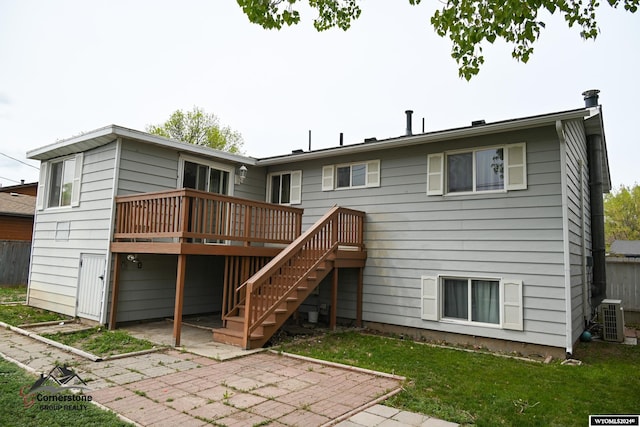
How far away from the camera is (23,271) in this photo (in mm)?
15812

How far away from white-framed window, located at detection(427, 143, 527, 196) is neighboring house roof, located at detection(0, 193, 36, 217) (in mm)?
18699

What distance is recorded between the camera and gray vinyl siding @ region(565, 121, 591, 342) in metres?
7.45

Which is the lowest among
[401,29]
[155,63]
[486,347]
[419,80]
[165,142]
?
[486,347]

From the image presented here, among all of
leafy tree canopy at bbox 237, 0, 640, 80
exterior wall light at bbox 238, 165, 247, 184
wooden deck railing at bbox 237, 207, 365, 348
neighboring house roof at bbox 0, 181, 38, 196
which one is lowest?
wooden deck railing at bbox 237, 207, 365, 348

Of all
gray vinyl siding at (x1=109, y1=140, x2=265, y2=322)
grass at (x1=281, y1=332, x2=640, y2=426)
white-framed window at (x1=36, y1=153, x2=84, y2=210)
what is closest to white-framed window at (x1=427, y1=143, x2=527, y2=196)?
grass at (x1=281, y1=332, x2=640, y2=426)

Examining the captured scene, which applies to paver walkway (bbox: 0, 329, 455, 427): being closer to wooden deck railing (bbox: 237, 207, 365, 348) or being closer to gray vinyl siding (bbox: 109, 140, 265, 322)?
wooden deck railing (bbox: 237, 207, 365, 348)

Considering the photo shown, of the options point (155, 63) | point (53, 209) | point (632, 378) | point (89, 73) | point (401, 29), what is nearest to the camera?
point (632, 378)

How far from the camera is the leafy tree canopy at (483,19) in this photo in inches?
174

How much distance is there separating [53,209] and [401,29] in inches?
363

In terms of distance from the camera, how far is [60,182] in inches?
398

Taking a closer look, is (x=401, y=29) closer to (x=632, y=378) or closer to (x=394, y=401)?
(x=394, y=401)

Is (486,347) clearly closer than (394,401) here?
No

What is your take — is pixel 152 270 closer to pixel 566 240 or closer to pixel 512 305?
pixel 512 305

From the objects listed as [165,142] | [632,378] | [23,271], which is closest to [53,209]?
[165,142]
